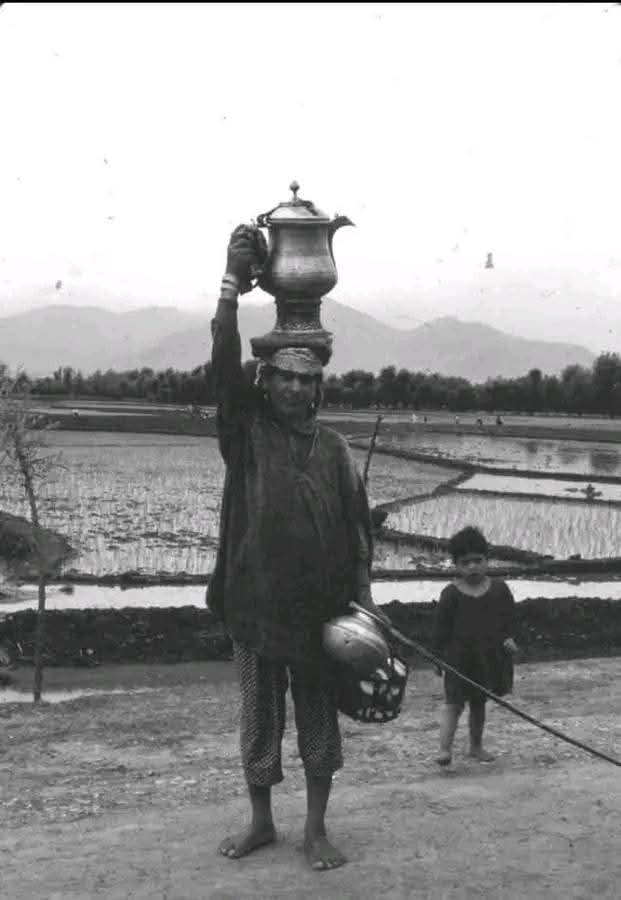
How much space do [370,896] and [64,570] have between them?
10.6 m

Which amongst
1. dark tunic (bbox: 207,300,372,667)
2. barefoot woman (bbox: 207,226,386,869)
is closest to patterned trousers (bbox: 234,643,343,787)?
barefoot woman (bbox: 207,226,386,869)

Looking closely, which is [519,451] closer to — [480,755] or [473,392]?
[473,392]

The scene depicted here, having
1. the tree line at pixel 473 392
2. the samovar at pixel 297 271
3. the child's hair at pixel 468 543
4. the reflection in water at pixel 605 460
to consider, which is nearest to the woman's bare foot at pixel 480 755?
the child's hair at pixel 468 543

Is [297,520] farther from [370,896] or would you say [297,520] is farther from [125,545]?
[125,545]

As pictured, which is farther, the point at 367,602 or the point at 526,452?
the point at 526,452

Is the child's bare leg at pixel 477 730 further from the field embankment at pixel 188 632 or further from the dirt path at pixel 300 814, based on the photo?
Result: the field embankment at pixel 188 632

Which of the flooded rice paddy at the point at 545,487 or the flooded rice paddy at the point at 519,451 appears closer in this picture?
the flooded rice paddy at the point at 545,487

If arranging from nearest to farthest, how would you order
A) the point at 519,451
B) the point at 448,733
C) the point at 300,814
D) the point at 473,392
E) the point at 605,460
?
the point at 300,814 < the point at 448,733 < the point at 605,460 < the point at 519,451 < the point at 473,392

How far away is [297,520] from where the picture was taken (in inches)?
137

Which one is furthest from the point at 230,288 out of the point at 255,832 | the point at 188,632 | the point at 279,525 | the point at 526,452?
the point at 526,452

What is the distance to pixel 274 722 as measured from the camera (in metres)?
3.56

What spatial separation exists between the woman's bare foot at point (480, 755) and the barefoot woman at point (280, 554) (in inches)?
52.3

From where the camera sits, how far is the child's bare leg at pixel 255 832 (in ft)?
11.4

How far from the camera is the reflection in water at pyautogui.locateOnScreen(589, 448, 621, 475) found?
86.1ft
